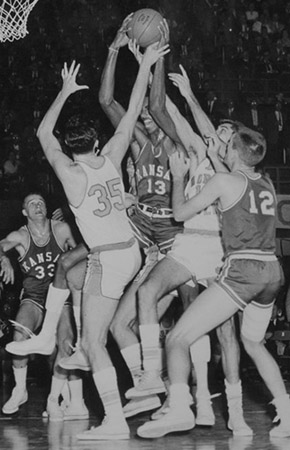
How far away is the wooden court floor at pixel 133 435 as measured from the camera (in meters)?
7.11

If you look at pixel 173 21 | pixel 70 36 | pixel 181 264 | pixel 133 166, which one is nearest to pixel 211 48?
pixel 173 21

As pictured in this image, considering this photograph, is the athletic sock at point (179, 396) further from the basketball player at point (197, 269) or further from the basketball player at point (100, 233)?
the basketball player at point (197, 269)

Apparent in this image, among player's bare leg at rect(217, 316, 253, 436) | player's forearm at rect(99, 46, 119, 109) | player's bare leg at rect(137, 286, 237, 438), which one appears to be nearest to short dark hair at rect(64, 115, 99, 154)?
player's forearm at rect(99, 46, 119, 109)

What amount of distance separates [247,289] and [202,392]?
45.2 inches

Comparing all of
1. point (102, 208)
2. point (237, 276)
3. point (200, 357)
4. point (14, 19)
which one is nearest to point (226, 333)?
point (200, 357)

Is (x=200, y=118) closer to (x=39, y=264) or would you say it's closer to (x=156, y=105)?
(x=156, y=105)

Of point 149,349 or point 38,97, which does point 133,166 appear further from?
point 38,97

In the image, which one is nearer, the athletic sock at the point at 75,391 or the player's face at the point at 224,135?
the player's face at the point at 224,135

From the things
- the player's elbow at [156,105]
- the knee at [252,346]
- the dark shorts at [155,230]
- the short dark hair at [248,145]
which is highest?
the player's elbow at [156,105]

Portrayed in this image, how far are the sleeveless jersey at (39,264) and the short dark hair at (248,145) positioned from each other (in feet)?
9.15

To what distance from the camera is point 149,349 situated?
8070mm

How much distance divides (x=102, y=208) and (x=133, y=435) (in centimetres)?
166

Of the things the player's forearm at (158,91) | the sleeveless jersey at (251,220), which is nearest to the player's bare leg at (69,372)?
the player's forearm at (158,91)

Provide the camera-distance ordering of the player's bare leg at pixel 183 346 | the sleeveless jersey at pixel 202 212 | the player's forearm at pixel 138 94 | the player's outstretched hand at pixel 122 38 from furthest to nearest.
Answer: the player's outstretched hand at pixel 122 38 → the sleeveless jersey at pixel 202 212 → the player's forearm at pixel 138 94 → the player's bare leg at pixel 183 346
